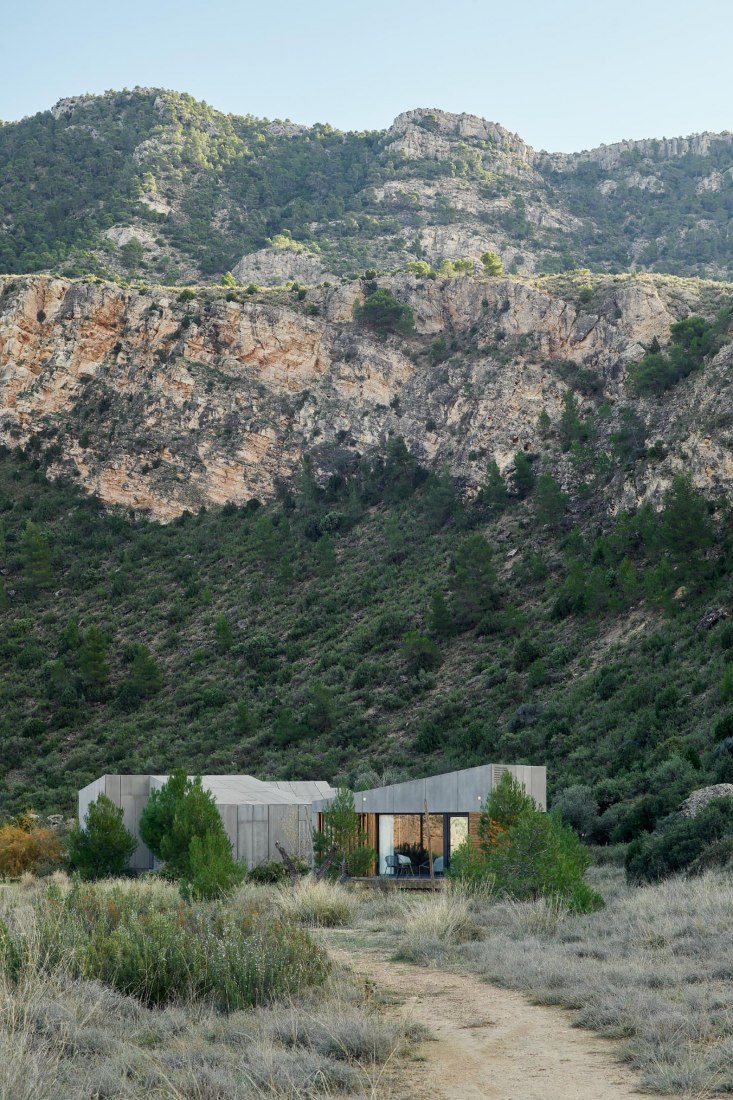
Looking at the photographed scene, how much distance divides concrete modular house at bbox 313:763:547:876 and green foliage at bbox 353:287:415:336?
47.5 meters

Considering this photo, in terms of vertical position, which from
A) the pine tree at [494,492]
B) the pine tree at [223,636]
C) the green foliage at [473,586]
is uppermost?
the pine tree at [494,492]

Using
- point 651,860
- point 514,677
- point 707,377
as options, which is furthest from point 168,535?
point 651,860

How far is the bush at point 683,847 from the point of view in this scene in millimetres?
17406

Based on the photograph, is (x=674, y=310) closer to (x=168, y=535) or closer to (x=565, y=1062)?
(x=168, y=535)

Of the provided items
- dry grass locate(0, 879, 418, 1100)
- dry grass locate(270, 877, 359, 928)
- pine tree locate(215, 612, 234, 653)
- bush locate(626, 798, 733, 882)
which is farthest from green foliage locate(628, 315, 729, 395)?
dry grass locate(0, 879, 418, 1100)

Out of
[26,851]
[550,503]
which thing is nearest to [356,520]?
[550,503]

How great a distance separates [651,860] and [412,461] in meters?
44.5

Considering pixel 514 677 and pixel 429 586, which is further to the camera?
pixel 429 586

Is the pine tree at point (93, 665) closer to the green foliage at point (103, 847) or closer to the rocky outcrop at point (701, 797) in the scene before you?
the green foliage at point (103, 847)

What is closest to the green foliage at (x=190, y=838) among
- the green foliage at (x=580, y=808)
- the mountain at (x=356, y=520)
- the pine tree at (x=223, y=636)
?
the green foliage at (x=580, y=808)

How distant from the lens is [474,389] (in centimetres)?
6225

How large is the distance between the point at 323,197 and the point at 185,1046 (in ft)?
371

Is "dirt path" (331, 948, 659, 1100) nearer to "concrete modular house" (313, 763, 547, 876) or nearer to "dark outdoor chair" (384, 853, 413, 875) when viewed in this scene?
"concrete modular house" (313, 763, 547, 876)

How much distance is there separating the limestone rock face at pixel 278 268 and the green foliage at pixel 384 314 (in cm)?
2145
